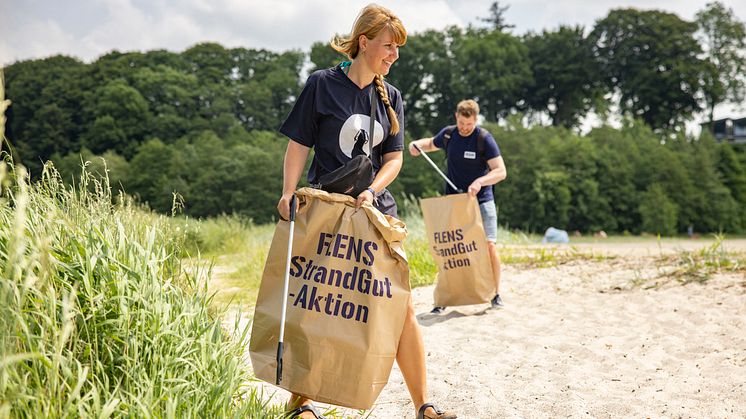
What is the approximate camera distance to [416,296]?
728 cm

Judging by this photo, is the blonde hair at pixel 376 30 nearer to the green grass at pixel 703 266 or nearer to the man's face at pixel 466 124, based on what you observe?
the man's face at pixel 466 124

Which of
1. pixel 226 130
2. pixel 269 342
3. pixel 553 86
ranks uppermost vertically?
pixel 553 86

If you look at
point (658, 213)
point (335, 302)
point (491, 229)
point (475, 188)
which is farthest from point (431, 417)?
point (658, 213)

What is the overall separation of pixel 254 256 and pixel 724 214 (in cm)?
2290

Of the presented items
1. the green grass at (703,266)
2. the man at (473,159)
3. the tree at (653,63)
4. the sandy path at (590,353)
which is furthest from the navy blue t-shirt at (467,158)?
the tree at (653,63)

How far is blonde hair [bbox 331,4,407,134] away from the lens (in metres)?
2.93

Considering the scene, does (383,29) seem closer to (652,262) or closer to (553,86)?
(652,262)

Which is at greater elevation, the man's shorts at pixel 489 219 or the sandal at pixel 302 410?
the man's shorts at pixel 489 219

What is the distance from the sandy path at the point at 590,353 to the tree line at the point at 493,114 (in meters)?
20.8

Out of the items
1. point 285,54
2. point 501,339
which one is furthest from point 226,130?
point 501,339

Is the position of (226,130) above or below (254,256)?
above

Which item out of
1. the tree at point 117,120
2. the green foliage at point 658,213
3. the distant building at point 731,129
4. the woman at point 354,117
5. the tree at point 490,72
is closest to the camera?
the woman at point 354,117

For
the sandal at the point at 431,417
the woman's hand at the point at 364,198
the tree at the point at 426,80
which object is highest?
the tree at the point at 426,80

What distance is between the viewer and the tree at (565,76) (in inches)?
1594
